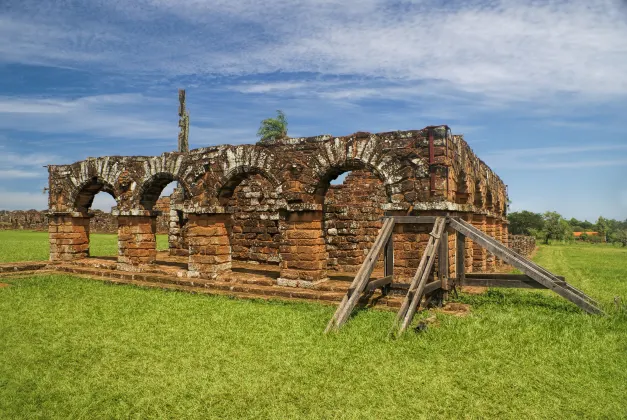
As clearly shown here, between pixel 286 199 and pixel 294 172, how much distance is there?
608 millimetres

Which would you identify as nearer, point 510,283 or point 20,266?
point 510,283

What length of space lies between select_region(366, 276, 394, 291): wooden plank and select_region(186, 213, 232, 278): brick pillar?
13.9 feet

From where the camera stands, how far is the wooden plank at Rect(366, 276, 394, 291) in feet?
25.3

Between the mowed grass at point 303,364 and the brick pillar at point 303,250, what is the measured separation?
1.34 meters

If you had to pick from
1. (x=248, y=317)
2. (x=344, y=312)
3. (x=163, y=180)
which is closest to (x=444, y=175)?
(x=344, y=312)

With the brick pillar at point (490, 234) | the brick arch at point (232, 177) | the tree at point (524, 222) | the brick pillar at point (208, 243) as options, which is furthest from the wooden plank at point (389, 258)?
the tree at point (524, 222)

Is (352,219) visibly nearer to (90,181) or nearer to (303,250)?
(303,250)

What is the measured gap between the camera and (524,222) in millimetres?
49688

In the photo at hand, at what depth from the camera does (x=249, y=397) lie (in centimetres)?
449

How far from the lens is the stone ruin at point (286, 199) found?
8.70 m

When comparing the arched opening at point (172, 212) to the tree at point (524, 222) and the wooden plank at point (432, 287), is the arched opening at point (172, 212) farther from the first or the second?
the tree at point (524, 222)

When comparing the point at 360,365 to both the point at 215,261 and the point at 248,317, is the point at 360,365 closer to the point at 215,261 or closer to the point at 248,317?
the point at 248,317

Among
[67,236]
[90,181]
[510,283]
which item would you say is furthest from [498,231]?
[67,236]

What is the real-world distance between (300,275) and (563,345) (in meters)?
5.08
